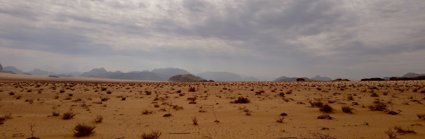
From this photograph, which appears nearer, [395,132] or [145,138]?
[145,138]

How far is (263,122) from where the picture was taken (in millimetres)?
12695

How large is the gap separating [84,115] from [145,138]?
22.5 feet

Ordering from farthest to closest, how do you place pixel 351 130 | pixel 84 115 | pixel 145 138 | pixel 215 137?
pixel 84 115, pixel 351 130, pixel 215 137, pixel 145 138

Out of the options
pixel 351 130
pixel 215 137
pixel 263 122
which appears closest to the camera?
pixel 215 137

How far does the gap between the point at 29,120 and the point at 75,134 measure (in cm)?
445

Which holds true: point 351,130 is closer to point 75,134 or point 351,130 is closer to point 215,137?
point 215,137

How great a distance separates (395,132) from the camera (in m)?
10.5

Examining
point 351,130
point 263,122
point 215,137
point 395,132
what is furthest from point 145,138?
point 395,132

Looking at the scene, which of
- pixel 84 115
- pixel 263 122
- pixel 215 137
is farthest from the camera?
pixel 84 115

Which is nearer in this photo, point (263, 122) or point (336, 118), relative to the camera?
point (263, 122)

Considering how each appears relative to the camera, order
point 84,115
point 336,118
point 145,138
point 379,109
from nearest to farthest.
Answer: point 145,138 < point 336,118 < point 84,115 < point 379,109

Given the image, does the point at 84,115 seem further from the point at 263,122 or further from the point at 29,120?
the point at 263,122

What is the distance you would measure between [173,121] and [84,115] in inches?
168

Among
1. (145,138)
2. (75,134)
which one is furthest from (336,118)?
(75,134)
